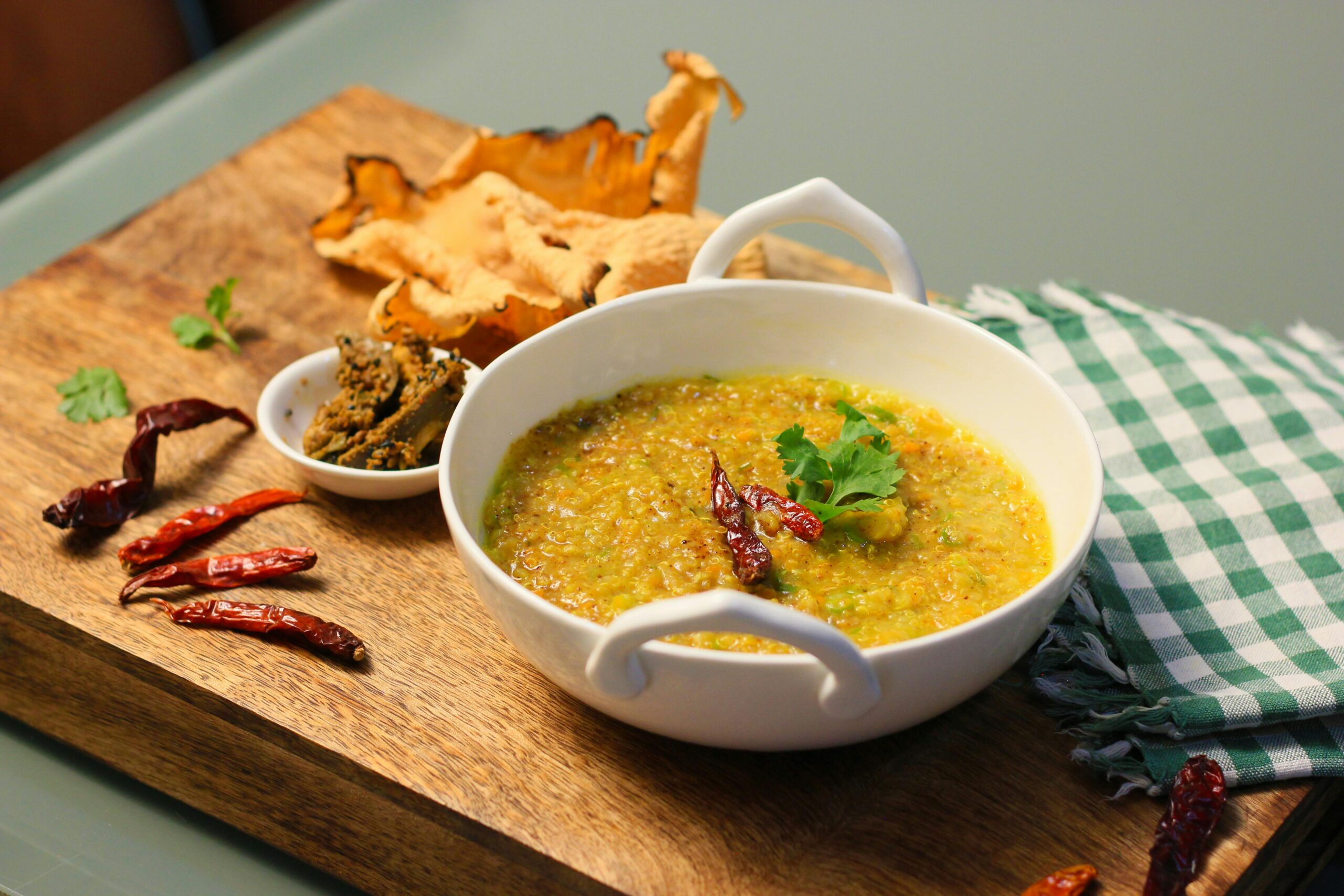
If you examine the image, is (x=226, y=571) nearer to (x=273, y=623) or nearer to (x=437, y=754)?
(x=273, y=623)

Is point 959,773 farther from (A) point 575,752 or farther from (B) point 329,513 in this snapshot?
(B) point 329,513

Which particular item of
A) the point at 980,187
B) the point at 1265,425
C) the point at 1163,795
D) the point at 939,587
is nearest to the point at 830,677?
the point at 939,587

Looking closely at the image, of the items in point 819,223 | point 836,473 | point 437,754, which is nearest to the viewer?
point 437,754

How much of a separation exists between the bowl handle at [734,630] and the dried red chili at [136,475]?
1164 mm

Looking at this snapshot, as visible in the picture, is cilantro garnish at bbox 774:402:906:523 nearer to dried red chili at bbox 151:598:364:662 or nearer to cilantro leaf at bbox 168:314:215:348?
dried red chili at bbox 151:598:364:662

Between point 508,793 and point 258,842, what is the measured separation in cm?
61

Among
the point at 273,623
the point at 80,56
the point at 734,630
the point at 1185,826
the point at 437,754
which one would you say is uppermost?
the point at 80,56

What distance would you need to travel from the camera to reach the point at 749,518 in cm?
204

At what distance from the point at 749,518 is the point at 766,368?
519 mm

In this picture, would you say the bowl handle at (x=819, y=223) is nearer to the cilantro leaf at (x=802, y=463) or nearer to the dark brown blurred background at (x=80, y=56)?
the cilantro leaf at (x=802, y=463)

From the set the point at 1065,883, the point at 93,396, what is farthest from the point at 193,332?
the point at 1065,883

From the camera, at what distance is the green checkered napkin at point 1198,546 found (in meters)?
1.99

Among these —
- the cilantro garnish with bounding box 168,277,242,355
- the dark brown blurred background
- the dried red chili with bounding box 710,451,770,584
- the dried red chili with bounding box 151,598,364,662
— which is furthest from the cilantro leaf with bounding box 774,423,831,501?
the dark brown blurred background

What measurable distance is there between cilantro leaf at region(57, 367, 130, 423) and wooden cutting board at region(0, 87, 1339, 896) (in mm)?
33
